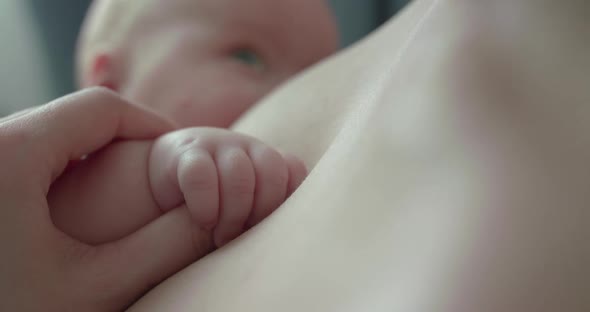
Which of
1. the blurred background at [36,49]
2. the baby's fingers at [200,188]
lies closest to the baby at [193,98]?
the baby's fingers at [200,188]

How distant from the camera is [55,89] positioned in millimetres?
1392

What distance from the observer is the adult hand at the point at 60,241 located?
1.20 ft

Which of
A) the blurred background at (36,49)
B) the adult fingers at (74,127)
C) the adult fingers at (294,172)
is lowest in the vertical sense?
the blurred background at (36,49)

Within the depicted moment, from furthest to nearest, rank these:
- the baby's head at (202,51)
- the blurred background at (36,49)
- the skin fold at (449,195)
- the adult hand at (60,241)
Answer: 1. the blurred background at (36,49)
2. the baby's head at (202,51)
3. the adult hand at (60,241)
4. the skin fold at (449,195)

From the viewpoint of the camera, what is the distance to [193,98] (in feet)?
3.02

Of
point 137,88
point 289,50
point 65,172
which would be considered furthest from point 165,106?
point 65,172

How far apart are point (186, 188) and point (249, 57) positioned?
25.3 inches

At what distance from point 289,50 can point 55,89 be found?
25.6 inches

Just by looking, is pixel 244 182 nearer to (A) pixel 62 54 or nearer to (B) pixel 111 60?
(B) pixel 111 60

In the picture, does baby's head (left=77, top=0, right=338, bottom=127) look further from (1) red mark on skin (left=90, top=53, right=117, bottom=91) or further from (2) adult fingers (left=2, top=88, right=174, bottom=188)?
(2) adult fingers (left=2, top=88, right=174, bottom=188)

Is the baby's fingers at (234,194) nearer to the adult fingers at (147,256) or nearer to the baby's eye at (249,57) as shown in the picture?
the adult fingers at (147,256)

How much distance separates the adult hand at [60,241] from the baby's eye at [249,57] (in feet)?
1.87

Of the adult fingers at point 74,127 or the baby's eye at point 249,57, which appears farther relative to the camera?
the baby's eye at point 249,57

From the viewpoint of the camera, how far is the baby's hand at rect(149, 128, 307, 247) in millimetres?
412
